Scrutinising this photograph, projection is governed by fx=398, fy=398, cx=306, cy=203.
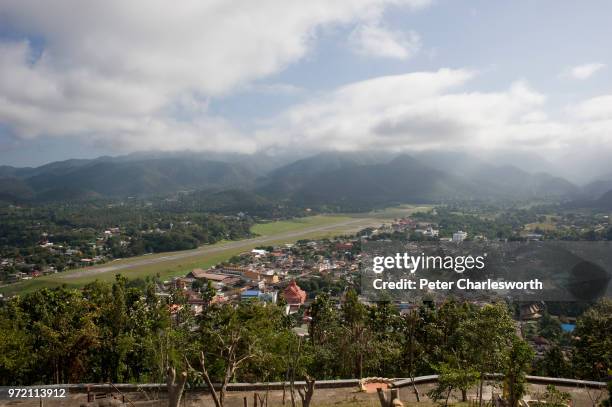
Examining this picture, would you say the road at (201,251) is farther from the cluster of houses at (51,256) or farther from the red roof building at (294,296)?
the red roof building at (294,296)

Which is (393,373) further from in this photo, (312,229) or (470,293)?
(312,229)

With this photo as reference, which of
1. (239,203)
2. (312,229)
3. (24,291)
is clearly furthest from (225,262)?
(239,203)

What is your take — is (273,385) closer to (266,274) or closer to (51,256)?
(266,274)

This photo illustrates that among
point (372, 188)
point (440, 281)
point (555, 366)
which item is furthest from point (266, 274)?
point (372, 188)

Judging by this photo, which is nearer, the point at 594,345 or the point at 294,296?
the point at 594,345

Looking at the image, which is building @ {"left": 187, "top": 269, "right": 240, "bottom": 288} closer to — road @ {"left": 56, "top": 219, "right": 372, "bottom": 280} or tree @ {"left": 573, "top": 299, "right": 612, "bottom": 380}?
road @ {"left": 56, "top": 219, "right": 372, "bottom": 280}

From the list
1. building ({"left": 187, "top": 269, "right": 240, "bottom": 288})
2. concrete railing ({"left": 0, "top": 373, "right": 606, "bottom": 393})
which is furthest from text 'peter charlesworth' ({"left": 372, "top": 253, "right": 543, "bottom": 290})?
building ({"left": 187, "top": 269, "right": 240, "bottom": 288})

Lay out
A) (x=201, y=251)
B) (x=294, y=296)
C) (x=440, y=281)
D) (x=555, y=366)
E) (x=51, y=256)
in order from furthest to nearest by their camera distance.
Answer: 1. (x=201, y=251)
2. (x=51, y=256)
3. (x=294, y=296)
4. (x=440, y=281)
5. (x=555, y=366)

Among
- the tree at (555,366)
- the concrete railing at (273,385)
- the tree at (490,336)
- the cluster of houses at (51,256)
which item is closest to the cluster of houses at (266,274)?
the tree at (555,366)
